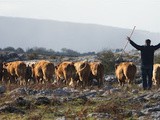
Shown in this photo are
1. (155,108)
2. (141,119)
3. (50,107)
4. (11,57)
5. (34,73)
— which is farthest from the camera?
(11,57)

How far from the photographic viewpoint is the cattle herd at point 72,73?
94.4 ft

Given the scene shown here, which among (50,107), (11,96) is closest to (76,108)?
(50,107)

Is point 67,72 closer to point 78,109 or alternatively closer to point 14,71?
point 14,71

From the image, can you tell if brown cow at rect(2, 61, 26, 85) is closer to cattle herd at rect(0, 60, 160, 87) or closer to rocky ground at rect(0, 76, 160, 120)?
cattle herd at rect(0, 60, 160, 87)

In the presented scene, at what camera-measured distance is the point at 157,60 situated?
5294cm

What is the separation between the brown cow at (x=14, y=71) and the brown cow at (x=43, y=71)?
790mm

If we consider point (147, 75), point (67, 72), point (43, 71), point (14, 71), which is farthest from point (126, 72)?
point (14, 71)

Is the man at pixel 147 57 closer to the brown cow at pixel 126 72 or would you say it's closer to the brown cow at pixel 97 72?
the brown cow at pixel 126 72

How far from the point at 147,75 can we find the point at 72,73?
7799 millimetres

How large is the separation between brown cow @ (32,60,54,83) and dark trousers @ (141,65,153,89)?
33.0ft

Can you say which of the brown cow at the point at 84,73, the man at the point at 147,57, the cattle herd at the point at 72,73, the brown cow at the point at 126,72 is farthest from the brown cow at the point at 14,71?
the man at the point at 147,57

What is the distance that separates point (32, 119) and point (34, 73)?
20.0 metres

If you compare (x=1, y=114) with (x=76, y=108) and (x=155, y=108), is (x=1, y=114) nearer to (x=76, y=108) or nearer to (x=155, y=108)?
(x=76, y=108)

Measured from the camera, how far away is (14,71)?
3519 cm
